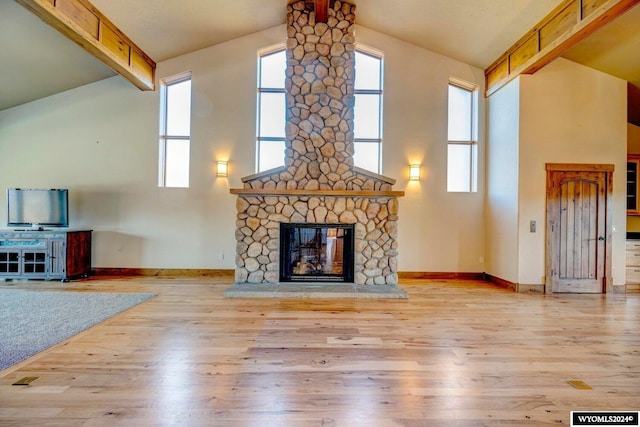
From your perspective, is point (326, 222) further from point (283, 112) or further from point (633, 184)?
point (633, 184)

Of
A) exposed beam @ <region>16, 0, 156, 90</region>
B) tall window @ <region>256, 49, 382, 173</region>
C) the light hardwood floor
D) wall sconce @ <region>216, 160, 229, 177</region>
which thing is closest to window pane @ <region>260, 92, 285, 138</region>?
tall window @ <region>256, 49, 382, 173</region>

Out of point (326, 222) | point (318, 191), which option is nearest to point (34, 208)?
point (318, 191)

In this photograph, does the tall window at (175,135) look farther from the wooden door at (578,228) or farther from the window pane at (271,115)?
the wooden door at (578,228)

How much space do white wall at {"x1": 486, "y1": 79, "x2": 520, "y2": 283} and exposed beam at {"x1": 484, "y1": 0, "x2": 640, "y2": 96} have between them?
0.99ft

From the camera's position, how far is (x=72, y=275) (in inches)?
217

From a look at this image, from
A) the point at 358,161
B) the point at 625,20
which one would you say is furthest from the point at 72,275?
the point at 625,20

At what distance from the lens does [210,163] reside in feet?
19.7

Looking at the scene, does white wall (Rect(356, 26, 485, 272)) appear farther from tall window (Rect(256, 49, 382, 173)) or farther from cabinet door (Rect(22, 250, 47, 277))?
cabinet door (Rect(22, 250, 47, 277))

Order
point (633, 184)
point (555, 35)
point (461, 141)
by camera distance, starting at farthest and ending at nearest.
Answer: point (461, 141) < point (633, 184) < point (555, 35)

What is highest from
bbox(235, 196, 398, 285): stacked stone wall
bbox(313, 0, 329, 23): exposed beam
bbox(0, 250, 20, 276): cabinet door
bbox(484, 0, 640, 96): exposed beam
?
bbox(313, 0, 329, 23): exposed beam

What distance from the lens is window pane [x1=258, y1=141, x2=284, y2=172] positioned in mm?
6059

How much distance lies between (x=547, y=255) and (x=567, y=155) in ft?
5.32

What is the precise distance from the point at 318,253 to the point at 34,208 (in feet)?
16.6

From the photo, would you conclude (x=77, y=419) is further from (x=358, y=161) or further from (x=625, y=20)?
(x=625, y=20)
